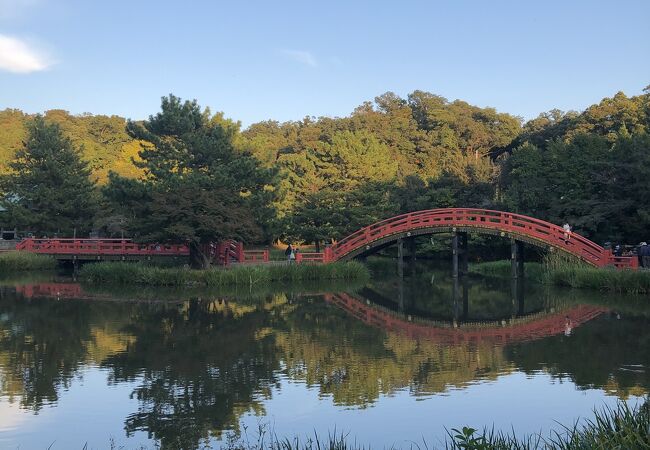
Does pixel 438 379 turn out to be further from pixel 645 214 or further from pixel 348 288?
pixel 645 214

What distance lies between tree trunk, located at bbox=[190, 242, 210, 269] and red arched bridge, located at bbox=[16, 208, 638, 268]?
1.65m

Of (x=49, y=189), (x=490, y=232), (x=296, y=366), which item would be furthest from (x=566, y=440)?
(x=49, y=189)

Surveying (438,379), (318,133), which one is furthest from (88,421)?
(318,133)

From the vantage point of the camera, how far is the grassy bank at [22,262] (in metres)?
34.2

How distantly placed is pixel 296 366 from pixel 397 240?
20.9 metres

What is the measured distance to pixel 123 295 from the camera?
80.6 ft

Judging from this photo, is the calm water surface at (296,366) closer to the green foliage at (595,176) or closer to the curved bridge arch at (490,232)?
the curved bridge arch at (490,232)

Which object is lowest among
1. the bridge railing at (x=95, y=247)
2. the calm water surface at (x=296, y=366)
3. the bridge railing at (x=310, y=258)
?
the calm water surface at (x=296, y=366)

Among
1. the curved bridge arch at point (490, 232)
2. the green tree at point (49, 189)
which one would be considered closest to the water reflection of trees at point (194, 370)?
the curved bridge arch at point (490, 232)

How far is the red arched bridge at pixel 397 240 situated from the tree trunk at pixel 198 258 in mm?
1654

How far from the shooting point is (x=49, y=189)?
1510 inches

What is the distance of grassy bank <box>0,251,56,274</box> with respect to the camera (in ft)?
112

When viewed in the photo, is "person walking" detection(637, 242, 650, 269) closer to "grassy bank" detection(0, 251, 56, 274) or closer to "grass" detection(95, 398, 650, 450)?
"grass" detection(95, 398, 650, 450)

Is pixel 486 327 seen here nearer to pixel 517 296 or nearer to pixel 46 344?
pixel 517 296
